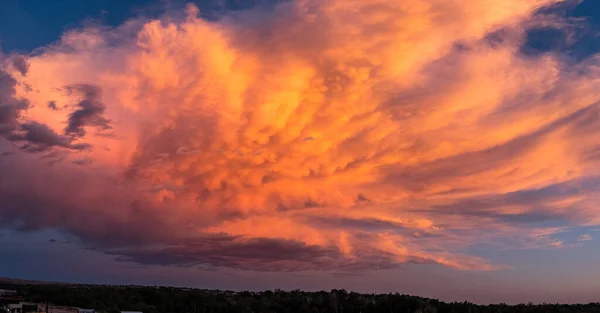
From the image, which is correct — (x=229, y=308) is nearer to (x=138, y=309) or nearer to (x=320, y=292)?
(x=138, y=309)

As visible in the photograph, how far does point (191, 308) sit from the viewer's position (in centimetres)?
6512

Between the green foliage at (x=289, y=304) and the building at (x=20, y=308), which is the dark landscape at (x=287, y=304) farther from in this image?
the building at (x=20, y=308)

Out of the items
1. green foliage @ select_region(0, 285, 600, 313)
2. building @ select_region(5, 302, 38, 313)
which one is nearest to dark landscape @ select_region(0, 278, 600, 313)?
green foliage @ select_region(0, 285, 600, 313)

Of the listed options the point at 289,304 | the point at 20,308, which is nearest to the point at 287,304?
the point at 289,304

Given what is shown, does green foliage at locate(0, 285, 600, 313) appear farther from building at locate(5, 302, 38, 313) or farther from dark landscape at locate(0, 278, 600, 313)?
building at locate(5, 302, 38, 313)

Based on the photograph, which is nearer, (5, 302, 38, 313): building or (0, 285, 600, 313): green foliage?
(5, 302, 38, 313): building

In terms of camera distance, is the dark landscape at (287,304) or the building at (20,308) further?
the dark landscape at (287,304)

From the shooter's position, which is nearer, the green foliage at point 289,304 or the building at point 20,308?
the building at point 20,308

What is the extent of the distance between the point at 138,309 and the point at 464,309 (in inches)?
1275

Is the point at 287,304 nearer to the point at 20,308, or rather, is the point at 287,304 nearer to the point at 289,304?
the point at 289,304

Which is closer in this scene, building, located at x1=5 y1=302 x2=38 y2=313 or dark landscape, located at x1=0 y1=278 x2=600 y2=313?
building, located at x1=5 y1=302 x2=38 y2=313

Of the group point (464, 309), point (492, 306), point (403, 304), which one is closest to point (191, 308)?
point (403, 304)

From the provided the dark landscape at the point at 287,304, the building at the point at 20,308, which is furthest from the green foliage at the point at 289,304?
the building at the point at 20,308

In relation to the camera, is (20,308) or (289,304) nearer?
(20,308)
